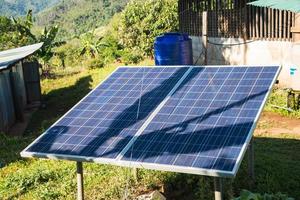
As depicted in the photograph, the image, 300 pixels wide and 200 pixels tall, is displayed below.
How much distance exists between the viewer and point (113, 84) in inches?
349

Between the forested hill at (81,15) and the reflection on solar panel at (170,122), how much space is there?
111151mm

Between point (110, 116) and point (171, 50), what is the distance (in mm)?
7270

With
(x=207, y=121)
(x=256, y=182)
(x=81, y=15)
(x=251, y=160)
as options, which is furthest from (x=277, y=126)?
(x=81, y=15)

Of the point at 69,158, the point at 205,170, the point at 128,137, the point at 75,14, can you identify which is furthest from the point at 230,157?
the point at 75,14

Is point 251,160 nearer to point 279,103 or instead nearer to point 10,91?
point 279,103

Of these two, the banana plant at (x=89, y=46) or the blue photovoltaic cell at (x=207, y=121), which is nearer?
the blue photovoltaic cell at (x=207, y=121)

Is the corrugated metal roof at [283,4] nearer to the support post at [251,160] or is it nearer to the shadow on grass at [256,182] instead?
the shadow on grass at [256,182]

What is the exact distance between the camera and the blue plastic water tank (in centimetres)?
1417

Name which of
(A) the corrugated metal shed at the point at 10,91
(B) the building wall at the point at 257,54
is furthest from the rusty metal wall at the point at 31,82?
(B) the building wall at the point at 257,54

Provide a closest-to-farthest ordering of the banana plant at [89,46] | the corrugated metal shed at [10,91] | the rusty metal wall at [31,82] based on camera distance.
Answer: the corrugated metal shed at [10,91], the rusty metal wall at [31,82], the banana plant at [89,46]

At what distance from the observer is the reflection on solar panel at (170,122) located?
19.8 ft

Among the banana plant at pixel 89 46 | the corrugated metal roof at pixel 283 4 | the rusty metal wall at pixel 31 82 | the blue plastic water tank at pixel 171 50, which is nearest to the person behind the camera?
the corrugated metal roof at pixel 283 4

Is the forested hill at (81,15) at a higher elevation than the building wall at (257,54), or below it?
below

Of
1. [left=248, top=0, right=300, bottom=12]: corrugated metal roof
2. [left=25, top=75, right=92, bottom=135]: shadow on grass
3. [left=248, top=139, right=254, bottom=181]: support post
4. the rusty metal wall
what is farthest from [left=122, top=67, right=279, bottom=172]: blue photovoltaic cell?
the rusty metal wall
